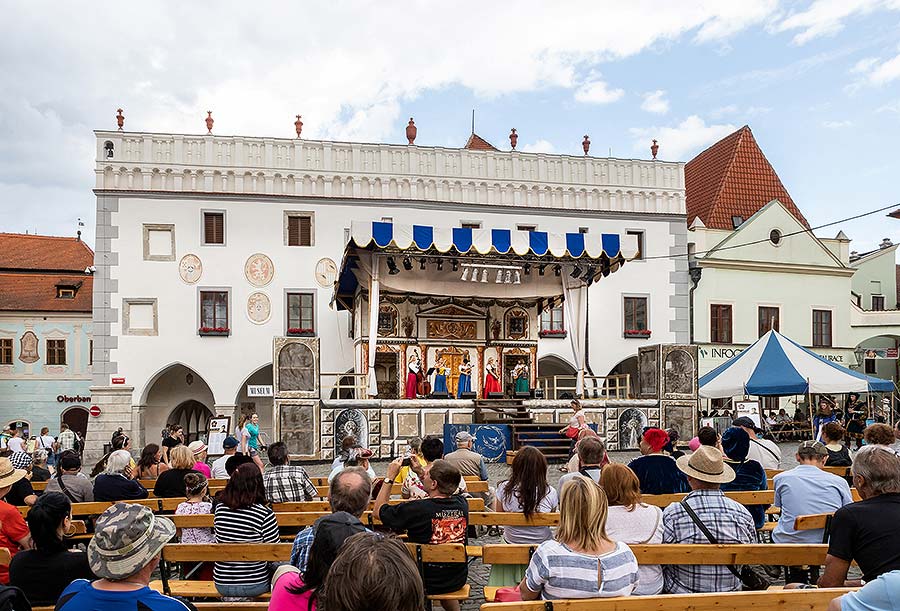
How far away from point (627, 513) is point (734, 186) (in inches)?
1133

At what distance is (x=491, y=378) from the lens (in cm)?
2273

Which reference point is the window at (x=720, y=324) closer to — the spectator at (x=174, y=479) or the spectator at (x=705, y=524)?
the spectator at (x=174, y=479)

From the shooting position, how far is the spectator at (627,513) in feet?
15.8

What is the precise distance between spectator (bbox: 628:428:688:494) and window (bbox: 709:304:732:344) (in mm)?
22732

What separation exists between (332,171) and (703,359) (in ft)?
48.0

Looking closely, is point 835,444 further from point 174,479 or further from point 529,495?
point 174,479

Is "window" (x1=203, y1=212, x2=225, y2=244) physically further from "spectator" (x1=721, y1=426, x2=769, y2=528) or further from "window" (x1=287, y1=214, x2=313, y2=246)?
"spectator" (x1=721, y1=426, x2=769, y2=528)

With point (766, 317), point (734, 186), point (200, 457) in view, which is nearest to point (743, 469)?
point (200, 457)

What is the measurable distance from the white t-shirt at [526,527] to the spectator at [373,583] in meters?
3.59

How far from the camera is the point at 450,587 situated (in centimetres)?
493

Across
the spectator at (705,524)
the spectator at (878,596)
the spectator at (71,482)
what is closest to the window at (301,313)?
the spectator at (71,482)

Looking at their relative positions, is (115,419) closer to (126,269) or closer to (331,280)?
(126,269)

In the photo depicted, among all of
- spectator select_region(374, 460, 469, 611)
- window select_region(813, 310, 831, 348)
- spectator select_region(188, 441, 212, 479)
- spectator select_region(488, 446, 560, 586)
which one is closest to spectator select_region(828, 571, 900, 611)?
spectator select_region(374, 460, 469, 611)

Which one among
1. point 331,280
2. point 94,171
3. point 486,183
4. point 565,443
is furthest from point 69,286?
point 565,443
